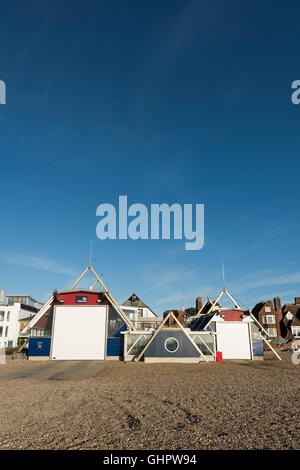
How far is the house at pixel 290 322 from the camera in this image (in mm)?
66250

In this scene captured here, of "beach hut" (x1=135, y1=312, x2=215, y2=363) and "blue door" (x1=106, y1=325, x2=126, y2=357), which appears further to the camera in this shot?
"blue door" (x1=106, y1=325, x2=126, y2=357)

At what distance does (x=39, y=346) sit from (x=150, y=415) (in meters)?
24.6

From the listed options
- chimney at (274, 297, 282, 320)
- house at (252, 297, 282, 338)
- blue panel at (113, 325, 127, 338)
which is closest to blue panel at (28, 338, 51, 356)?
blue panel at (113, 325, 127, 338)

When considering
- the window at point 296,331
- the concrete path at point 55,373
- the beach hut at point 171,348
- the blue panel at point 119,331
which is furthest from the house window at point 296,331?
the concrete path at point 55,373

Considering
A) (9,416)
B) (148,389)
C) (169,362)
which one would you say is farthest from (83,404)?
(169,362)

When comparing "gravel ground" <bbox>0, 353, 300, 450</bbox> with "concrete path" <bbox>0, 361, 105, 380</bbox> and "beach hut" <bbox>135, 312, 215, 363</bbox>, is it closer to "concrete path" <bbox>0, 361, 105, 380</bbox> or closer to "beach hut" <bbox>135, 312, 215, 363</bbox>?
"concrete path" <bbox>0, 361, 105, 380</bbox>

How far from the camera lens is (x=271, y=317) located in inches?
2655

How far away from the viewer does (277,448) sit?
252 inches

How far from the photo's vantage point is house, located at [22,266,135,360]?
3006cm

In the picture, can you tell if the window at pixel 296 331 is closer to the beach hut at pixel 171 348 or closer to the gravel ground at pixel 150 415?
the beach hut at pixel 171 348

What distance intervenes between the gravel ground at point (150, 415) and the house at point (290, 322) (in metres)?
57.9

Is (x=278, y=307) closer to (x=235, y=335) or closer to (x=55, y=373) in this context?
(x=235, y=335)

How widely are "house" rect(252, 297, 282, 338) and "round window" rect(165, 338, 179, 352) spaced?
1837 inches

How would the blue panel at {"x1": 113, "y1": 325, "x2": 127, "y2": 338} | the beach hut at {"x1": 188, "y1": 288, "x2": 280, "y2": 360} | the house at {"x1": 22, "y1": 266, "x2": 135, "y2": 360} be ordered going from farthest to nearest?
the beach hut at {"x1": 188, "y1": 288, "x2": 280, "y2": 360} < the blue panel at {"x1": 113, "y1": 325, "x2": 127, "y2": 338} < the house at {"x1": 22, "y1": 266, "x2": 135, "y2": 360}
